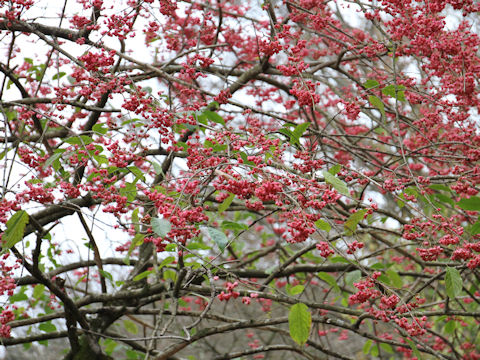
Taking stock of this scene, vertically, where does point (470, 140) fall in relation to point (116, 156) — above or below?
above

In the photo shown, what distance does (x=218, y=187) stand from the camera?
7.76 ft

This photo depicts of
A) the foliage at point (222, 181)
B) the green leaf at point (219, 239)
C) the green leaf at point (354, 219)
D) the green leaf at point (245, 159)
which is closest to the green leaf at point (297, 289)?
the foliage at point (222, 181)

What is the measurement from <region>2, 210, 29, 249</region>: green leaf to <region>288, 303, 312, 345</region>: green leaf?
136 cm

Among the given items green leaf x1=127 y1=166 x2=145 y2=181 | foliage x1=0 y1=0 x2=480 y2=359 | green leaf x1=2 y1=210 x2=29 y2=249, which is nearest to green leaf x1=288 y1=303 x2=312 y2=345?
foliage x1=0 y1=0 x2=480 y2=359

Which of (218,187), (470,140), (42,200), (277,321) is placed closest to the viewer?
(218,187)

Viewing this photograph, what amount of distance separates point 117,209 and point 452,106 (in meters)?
2.28

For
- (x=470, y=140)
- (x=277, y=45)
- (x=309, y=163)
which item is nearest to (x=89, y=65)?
(x=277, y=45)

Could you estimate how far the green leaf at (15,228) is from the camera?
7.85 feet

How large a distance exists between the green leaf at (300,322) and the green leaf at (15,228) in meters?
1.36

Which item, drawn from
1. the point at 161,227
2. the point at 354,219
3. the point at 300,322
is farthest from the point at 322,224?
the point at 161,227

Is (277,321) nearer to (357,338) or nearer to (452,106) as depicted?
(452,106)

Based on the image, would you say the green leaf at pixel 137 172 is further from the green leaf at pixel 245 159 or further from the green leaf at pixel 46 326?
the green leaf at pixel 46 326

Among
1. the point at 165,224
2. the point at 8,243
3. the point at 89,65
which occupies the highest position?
the point at 89,65

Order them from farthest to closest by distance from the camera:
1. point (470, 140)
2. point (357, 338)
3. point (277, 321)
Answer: point (357, 338) → point (470, 140) → point (277, 321)
